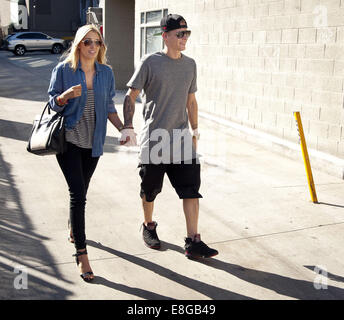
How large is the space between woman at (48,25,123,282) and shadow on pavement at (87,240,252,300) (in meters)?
0.51

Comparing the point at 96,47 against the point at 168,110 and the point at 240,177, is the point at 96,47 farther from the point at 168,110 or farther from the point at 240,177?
the point at 240,177

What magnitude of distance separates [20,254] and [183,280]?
144 centimetres

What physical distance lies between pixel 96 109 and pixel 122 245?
135 cm

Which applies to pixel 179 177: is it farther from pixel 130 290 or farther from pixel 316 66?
pixel 316 66

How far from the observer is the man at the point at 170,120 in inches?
162

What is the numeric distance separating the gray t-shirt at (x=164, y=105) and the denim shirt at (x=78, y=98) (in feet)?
1.08

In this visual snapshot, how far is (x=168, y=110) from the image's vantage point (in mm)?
4180

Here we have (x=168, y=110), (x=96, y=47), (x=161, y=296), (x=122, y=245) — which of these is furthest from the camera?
(x=122, y=245)

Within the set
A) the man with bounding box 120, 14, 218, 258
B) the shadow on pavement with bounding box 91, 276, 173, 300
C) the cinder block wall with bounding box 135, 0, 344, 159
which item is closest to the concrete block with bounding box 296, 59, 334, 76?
the cinder block wall with bounding box 135, 0, 344, 159

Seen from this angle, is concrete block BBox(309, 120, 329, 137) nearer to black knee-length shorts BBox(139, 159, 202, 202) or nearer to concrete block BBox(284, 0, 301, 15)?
concrete block BBox(284, 0, 301, 15)

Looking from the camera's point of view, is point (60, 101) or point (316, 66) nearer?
point (60, 101)

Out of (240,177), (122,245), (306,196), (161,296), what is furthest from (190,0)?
(161,296)

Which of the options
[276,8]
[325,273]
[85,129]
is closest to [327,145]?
[276,8]

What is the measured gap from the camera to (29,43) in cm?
3303
